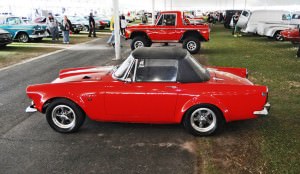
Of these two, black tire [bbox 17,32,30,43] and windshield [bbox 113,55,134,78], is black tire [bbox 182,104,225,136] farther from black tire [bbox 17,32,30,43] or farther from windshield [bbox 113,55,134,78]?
black tire [bbox 17,32,30,43]

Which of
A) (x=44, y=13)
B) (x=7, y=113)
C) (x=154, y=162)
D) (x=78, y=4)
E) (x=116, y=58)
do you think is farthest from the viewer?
(x=78, y=4)

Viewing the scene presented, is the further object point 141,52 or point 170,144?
point 141,52

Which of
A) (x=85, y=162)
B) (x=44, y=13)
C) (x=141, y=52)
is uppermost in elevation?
(x=44, y=13)

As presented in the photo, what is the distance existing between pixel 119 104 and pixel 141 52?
3.11 ft

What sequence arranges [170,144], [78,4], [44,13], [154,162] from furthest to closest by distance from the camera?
[78,4] → [44,13] → [170,144] → [154,162]

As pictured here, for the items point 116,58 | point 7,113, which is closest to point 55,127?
point 7,113

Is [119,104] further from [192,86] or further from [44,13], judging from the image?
[44,13]

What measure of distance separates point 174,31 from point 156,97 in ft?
30.2

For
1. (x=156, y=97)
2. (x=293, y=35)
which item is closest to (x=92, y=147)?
(x=156, y=97)

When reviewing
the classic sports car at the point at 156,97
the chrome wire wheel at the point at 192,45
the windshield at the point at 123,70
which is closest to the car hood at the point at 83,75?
the classic sports car at the point at 156,97

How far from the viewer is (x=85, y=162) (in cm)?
398

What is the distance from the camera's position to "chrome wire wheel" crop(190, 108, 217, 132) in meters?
4.61

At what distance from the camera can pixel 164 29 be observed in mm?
13352

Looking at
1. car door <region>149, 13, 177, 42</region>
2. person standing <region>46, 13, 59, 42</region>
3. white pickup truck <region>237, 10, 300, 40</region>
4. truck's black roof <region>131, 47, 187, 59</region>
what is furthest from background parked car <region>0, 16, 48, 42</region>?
truck's black roof <region>131, 47, 187, 59</region>
